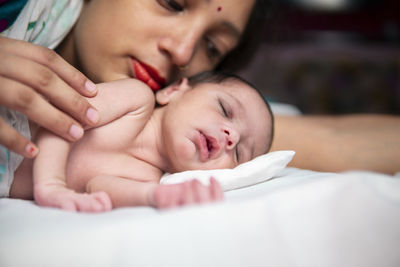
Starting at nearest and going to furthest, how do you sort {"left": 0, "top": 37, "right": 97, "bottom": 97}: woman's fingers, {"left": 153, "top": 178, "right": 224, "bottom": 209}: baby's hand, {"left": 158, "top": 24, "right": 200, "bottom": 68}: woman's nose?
{"left": 153, "top": 178, "right": 224, "bottom": 209}: baby's hand < {"left": 0, "top": 37, "right": 97, "bottom": 97}: woman's fingers < {"left": 158, "top": 24, "right": 200, "bottom": 68}: woman's nose

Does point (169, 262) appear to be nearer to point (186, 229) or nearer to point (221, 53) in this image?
point (186, 229)

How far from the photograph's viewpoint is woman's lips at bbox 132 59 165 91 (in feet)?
3.37

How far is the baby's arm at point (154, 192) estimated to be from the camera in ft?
1.90

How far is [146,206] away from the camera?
A: 639mm

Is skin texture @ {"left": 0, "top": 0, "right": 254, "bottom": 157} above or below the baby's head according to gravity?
above

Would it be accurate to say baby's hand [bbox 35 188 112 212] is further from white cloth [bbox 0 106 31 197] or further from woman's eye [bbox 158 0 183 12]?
woman's eye [bbox 158 0 183 12]

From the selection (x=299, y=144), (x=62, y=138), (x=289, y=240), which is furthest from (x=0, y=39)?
(x=299, y=144)

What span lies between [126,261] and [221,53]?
3.01ft

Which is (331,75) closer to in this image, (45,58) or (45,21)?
(45,21)

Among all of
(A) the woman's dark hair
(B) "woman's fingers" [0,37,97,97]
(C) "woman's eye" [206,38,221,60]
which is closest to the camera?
(B) "woman's fingers" [0,37,97,97]

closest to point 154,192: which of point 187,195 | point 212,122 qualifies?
point 187,195

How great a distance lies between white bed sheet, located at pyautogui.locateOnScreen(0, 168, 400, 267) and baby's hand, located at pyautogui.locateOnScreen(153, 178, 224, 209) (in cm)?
4

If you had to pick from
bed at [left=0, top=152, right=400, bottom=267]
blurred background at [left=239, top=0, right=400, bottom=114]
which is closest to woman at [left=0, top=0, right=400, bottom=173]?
bed at [left=0, top=152, right=400, bottom=267]

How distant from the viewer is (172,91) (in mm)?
1038
